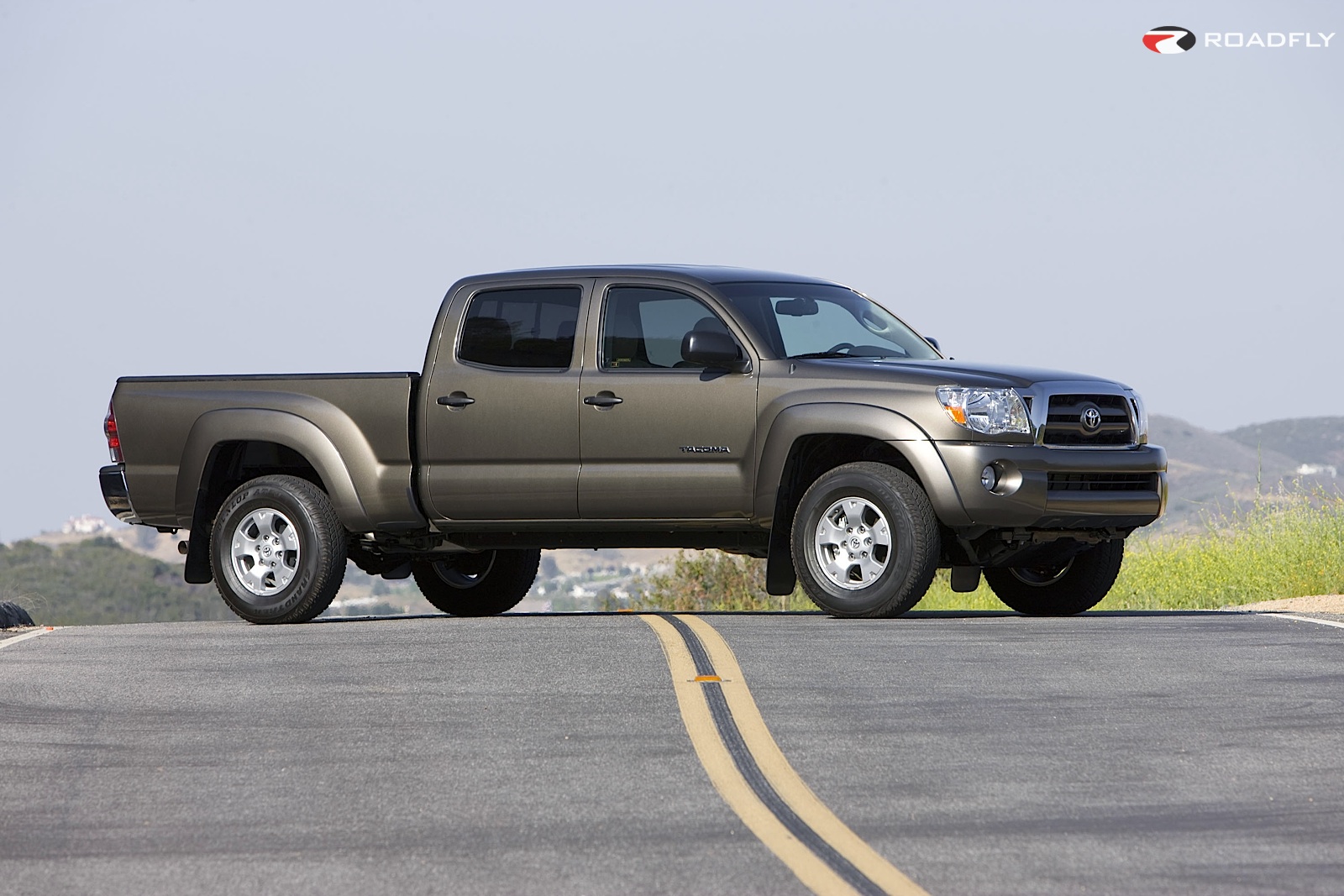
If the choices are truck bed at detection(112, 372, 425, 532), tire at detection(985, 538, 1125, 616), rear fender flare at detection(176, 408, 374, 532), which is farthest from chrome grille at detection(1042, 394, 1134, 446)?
rear fender flare at detection(176, 408, 374, 532)

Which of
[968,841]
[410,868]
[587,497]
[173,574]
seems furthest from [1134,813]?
[173,574]

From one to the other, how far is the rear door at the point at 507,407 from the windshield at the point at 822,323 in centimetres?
114

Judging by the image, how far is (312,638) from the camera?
11758 mm

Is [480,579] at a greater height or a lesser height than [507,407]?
lesser

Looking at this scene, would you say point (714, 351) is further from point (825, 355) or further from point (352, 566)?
point (352, 566)

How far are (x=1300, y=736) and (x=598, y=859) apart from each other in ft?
11.2

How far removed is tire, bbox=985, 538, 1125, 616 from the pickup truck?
0.02m

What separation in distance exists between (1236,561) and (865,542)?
9399 mm

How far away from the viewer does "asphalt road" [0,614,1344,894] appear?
5934 mm

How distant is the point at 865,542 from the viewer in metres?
11.8

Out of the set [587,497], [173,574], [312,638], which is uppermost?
[587,497]

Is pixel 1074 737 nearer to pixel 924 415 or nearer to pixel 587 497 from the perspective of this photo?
pixel 924 415

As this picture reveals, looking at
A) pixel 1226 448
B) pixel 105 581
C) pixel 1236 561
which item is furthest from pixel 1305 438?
pixel 1236 561

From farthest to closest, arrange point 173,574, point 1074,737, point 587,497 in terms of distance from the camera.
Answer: point 173,574 < point 587,497 < point 1074,737
